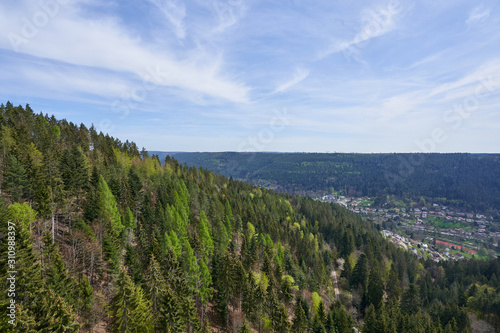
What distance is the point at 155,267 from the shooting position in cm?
3291

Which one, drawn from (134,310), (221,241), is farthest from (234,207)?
(134,310)

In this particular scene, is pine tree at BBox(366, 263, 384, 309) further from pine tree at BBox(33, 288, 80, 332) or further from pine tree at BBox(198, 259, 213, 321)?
pine tree at BBox(33, 288, 80, 332)

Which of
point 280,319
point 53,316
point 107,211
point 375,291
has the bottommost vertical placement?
point 375,291

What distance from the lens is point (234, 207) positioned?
9412cm

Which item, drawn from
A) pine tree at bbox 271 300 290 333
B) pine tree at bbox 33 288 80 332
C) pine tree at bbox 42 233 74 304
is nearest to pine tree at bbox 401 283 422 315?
pine tree at bbox 271 300 290 333

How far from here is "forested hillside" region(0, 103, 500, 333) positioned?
88.1 feet

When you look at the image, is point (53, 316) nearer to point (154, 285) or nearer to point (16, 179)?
point (154, 285)

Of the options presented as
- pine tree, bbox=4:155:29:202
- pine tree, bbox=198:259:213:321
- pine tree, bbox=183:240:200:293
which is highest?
pine tree, bbox=4:155:29:202

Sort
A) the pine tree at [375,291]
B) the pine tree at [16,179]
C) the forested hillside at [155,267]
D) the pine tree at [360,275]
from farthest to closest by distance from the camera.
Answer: the pine tree at [360,275] < the pine tree at [375,291] < the pine tree at [16,179] < the forested hillside at [155,267]

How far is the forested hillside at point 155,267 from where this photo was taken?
1057 inches

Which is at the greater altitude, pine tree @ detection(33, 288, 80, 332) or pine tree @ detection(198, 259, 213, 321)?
pine tree @ detection(33, 288, 80, 332)

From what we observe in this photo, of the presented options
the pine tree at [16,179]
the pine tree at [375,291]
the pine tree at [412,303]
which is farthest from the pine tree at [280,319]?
the pine tree at [16,179]

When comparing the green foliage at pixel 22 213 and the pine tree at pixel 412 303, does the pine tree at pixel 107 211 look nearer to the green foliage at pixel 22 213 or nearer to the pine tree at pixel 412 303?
the green foliage at pixel 22 213

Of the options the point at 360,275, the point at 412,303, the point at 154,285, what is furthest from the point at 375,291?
the point at 154,285
